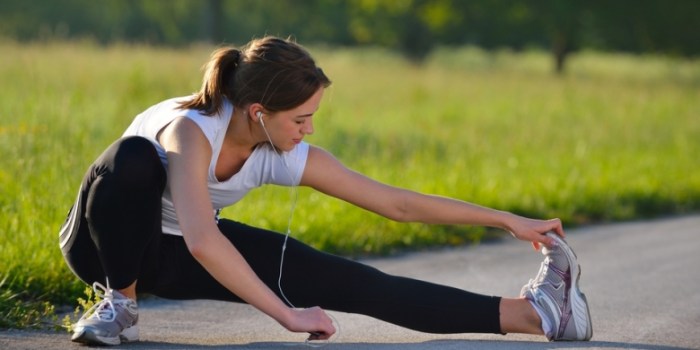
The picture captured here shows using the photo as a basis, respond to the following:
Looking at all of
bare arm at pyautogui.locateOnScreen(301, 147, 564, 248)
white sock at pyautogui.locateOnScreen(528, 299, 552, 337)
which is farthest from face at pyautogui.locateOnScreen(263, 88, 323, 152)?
white sock at pyautogui.locateOnScreen(528, 299, 552, 337)

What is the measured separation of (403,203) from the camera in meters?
4.45

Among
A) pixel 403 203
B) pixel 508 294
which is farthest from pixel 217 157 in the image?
pixel 508 294

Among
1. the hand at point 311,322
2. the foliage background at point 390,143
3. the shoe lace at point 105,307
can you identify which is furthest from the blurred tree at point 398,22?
the hand at point 311,322

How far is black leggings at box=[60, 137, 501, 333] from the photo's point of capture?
3.93 metres

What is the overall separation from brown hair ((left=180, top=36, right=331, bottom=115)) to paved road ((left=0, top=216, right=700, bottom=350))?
931 mm

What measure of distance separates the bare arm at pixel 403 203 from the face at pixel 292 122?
10.3 inches

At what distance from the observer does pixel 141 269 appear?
4223mm

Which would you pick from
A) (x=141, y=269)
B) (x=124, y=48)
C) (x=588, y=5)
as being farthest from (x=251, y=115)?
(x=588, y=5)

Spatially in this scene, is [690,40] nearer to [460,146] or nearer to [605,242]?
[460,146]

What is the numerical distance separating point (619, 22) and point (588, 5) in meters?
1.30

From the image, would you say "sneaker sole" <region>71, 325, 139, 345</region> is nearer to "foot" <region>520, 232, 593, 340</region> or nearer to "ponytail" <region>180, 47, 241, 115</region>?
"ponytail" <region>180, 47, 241, 115</region>

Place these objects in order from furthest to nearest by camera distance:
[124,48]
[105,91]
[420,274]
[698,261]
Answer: [124,48], [105,91], [698,261], [420,274]

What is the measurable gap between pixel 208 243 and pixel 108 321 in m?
0.55

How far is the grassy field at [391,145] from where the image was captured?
649 cm
